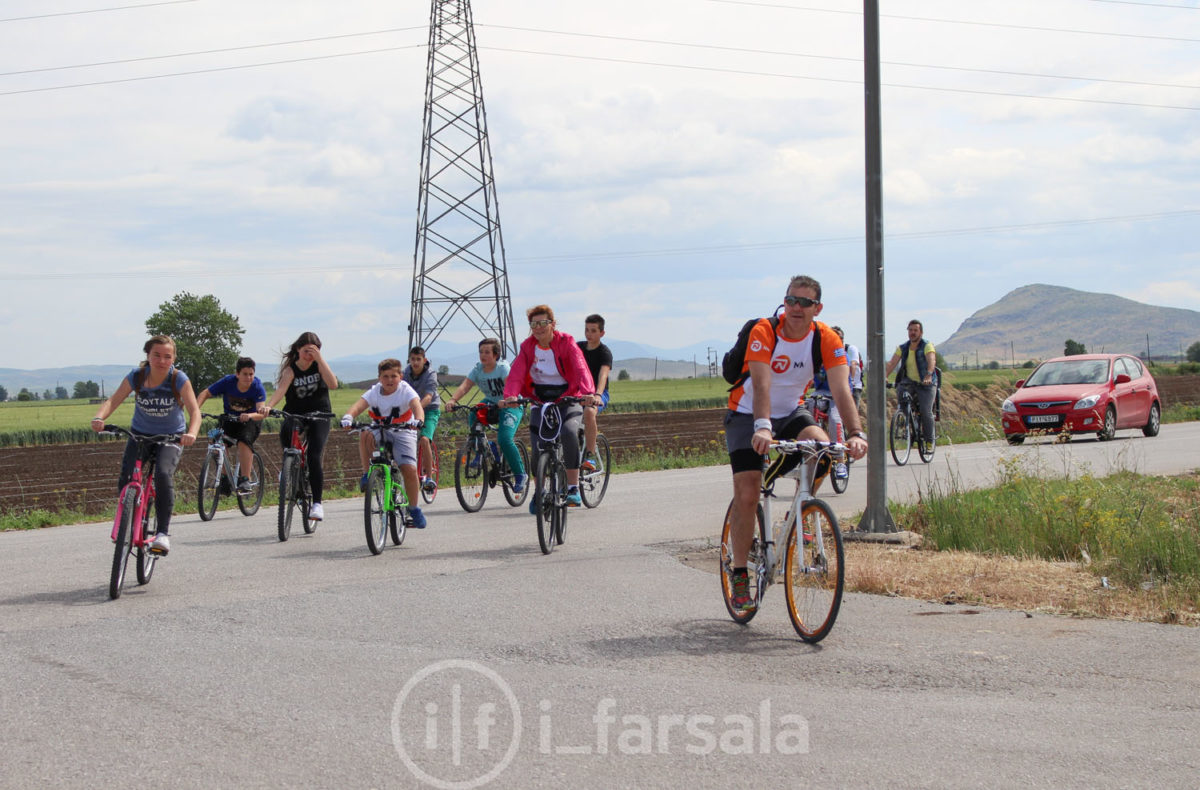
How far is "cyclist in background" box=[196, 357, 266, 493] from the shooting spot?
48.9 feet

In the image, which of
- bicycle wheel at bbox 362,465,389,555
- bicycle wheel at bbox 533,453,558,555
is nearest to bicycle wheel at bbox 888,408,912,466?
bicycle wheel at bbox 533,453,558,555

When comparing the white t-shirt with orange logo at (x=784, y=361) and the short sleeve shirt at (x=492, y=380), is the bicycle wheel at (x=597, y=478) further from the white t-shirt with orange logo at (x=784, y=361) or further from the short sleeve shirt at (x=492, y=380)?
the white t-shirt with orange logo at (x=784, y=361)

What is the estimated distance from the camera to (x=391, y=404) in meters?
11.6

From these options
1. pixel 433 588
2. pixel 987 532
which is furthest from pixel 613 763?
pixel 987 532

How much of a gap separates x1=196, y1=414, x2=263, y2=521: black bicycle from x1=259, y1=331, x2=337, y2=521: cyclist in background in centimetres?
261

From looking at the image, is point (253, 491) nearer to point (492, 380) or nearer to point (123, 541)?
point (492, 380)

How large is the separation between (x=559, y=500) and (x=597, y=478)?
3710 mm

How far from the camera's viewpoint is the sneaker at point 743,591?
7.16 meters

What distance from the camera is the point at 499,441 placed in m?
14.3

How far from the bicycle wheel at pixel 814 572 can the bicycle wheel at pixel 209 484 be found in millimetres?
9761

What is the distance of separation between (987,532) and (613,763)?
634cm

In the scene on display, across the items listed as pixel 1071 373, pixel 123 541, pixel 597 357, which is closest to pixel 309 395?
pixel 597 357

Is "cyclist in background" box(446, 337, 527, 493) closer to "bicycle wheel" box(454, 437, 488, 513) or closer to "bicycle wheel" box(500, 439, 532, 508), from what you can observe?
"bicycle wheel" box(500, 439, 532, 508)

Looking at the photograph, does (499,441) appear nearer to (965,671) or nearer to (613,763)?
(965,671)
